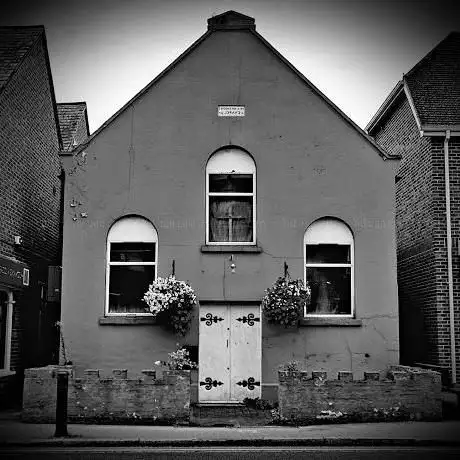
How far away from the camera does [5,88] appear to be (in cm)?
1742

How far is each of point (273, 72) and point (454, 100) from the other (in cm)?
512

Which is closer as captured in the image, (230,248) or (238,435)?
(238,435)

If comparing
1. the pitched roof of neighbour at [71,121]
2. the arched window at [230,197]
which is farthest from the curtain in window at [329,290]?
the pitched roof of neighbour at [71,121]

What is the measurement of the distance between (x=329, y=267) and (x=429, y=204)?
11.6 ft

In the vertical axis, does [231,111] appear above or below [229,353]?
above

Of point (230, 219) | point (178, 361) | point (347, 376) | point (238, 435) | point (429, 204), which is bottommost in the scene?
point (238, 435)

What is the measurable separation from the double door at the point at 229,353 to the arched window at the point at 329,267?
1.45 m

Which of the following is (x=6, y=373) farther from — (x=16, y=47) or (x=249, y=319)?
(x=16, y=47)

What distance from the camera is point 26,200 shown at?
19531 millimetres

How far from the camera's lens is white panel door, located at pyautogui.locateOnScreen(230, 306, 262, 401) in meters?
16.8

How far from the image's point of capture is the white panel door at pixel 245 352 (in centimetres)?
1675

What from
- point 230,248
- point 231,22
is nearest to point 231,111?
point 231,22

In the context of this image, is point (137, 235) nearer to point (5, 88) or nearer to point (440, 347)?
point (5, 88)

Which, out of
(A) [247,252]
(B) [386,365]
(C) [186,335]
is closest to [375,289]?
(B) [386,365]
